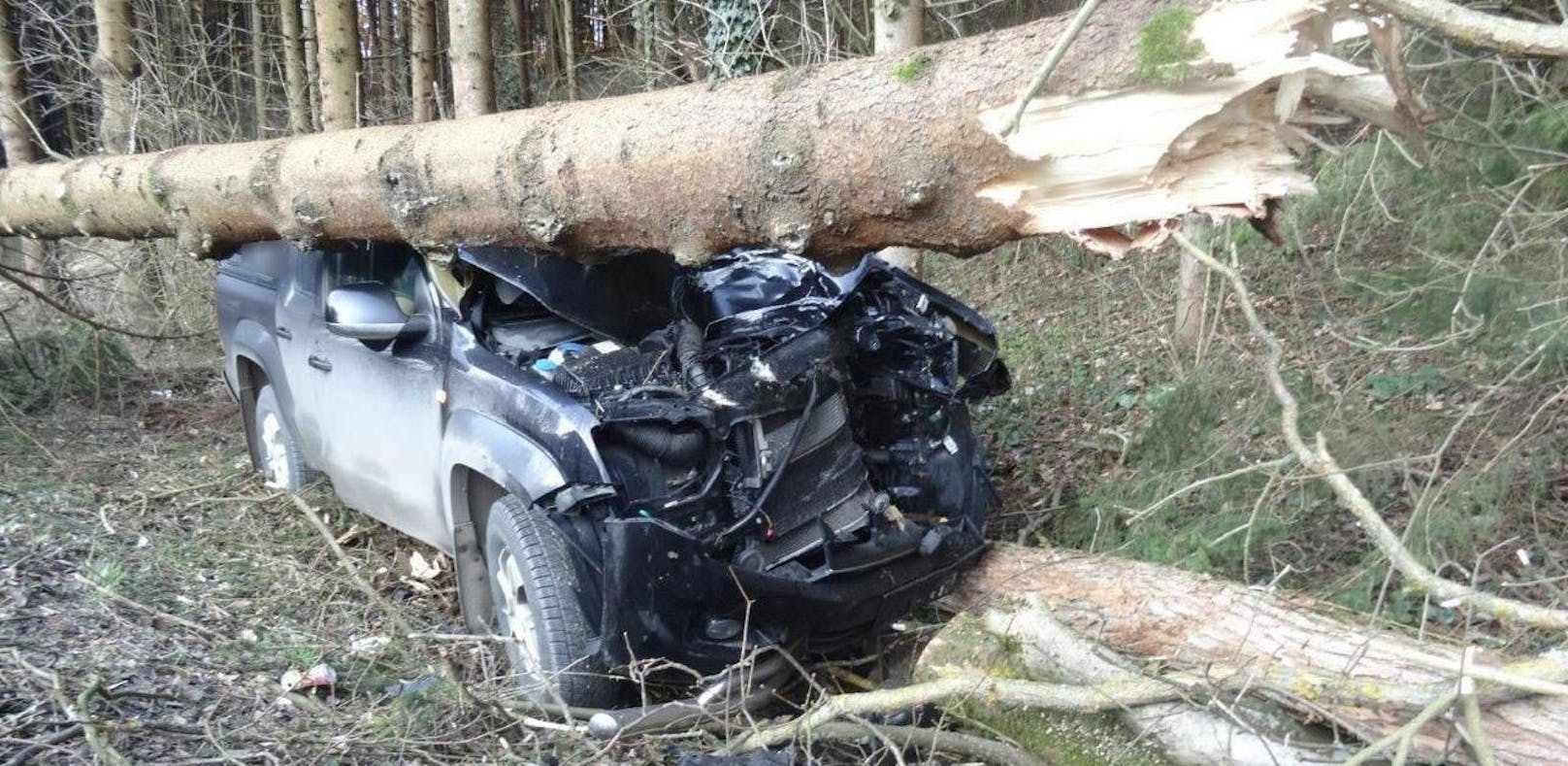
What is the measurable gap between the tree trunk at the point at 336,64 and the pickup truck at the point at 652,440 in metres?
3.48

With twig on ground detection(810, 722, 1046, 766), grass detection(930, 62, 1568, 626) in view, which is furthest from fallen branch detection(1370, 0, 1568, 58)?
twig on ground detection(810, 722, 1046, 766)

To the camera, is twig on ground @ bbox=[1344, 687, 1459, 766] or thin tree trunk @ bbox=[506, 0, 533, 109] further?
thin tree trunk @ bbox=[506, 0, 533, 109]

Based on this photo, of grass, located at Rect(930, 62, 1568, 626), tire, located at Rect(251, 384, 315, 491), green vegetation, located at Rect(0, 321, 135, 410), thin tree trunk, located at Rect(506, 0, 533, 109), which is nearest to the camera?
grass, located at Rect(930, 62, 1568, 626)

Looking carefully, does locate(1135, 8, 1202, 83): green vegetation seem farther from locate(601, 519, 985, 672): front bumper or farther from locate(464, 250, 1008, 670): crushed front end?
locate(601, 519, 985, 672): front bumper

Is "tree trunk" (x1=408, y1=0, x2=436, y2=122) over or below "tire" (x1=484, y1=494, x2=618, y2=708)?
over

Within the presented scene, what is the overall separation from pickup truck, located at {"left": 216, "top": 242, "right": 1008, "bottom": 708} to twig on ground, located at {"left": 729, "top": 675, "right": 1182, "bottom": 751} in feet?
1.73

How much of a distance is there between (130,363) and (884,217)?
751cm

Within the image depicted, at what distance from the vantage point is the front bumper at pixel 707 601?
347cm

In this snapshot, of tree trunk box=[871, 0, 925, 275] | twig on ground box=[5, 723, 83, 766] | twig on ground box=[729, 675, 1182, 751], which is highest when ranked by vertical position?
tree trunk box=[871, 0, 925, 275]

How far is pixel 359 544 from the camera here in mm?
5492

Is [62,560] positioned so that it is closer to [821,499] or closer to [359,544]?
[359,544]

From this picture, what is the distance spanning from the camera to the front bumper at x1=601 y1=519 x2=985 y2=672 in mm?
3471

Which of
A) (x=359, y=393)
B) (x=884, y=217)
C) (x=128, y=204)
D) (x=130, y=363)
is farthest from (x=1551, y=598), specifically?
(x=130, y=363)

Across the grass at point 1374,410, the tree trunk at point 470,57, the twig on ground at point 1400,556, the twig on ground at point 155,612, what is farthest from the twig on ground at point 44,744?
the tree trunk at point 470,57
